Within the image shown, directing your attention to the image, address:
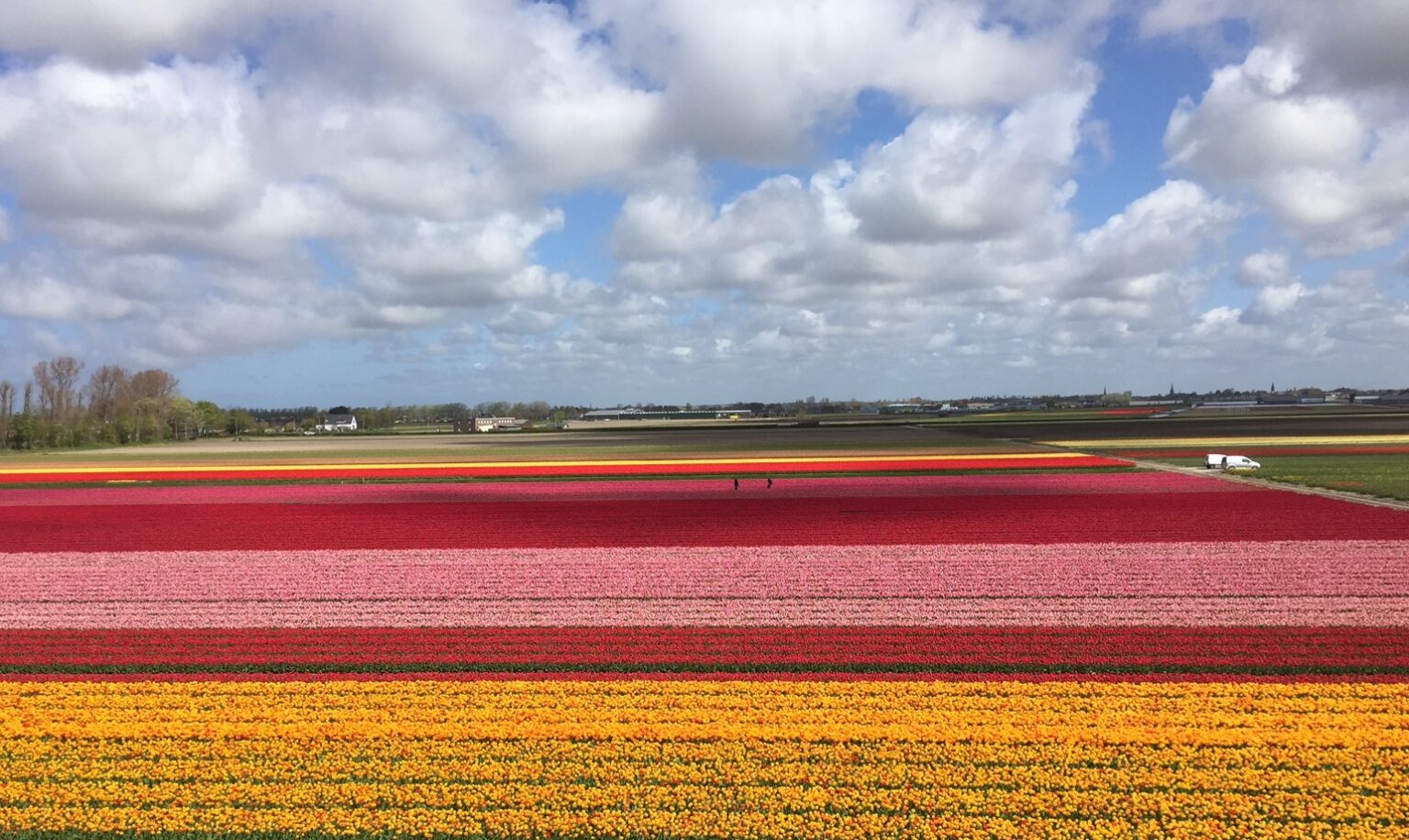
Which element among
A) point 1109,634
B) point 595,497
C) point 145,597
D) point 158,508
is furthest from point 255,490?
point 1109,634

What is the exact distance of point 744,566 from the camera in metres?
21.4

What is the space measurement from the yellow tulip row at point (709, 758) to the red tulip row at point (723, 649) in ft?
3.26

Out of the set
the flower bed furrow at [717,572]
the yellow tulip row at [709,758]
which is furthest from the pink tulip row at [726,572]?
the yellow tulip row at [709,758]

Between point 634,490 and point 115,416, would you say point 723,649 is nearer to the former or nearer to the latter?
point 634,490

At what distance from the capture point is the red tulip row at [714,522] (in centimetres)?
2516

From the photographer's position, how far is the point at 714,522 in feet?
95.1

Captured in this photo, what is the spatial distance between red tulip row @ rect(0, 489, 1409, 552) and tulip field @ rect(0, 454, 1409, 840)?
17.3 inches

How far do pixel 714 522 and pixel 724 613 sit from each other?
39.5ft

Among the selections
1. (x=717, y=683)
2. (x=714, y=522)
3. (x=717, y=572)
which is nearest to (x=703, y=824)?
(x=717, y=683)

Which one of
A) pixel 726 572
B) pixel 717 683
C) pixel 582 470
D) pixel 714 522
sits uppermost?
pixel 582 470

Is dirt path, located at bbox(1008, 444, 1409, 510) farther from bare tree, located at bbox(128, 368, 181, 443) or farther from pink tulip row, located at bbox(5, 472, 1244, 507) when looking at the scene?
bare tree, located at bbox(128, 368, 181, 443)

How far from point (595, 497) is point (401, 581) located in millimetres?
17284

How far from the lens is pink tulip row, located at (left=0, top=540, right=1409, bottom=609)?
61.0ft

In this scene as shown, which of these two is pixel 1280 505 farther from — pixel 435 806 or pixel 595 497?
pixel 435 806
